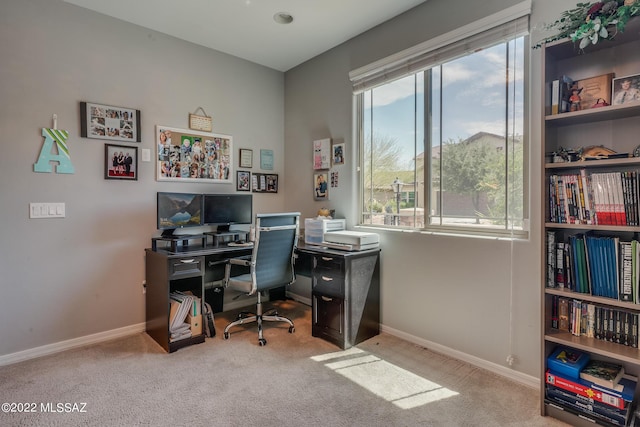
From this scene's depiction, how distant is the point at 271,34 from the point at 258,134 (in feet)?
3.61

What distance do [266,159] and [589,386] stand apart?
3435 mm

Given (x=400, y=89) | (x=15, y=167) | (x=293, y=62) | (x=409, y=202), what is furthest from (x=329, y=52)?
(x=15, y=167)

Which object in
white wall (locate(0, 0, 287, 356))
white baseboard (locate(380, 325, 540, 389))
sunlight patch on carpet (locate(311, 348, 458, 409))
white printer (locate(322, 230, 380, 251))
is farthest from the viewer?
white printer (locate(322, 230, 380, 251))

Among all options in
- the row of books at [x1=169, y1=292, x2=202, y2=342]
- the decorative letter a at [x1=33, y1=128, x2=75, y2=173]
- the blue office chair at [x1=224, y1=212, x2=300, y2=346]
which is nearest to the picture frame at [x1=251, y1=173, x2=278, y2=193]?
the blue office chair at [x1=224, y1=212, x2=300, y2=346]

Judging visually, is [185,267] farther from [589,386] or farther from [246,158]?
[589,386]

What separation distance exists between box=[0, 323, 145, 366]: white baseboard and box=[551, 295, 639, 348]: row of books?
10.8 ft

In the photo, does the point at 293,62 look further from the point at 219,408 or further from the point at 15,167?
the point at 219,408

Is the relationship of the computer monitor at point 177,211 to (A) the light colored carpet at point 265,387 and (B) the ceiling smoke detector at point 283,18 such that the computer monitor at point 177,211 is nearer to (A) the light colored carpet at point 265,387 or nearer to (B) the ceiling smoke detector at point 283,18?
(A) the light colored carpet at point 265,387

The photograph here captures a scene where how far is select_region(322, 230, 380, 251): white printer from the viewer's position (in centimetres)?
287

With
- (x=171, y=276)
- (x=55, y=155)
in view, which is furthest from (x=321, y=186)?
(x=55, y=155)

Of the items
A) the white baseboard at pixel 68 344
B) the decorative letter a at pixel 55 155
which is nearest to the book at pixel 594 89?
the decorative letter a at pixel 55 155

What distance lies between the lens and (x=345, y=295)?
272 cm

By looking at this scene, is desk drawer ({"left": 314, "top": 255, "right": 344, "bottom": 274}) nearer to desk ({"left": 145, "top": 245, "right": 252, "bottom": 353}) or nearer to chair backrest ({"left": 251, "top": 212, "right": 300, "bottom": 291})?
chair backrest ({"left": 251, "top": 212, "right": 300, "bottom": 291})

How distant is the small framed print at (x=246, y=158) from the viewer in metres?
3.77
